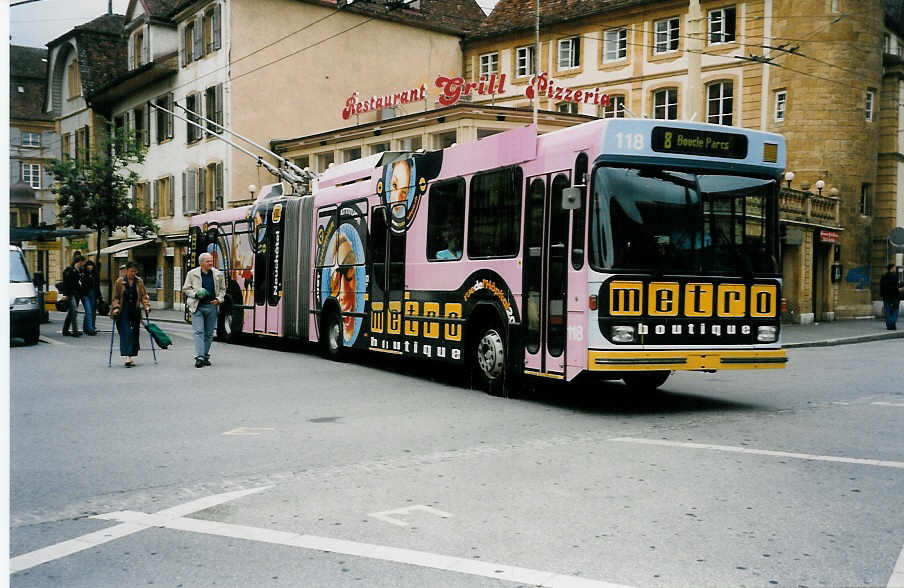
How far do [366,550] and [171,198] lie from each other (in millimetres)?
41762

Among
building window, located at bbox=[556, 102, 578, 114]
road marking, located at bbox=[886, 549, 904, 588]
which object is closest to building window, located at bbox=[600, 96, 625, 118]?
building window, located at bbox=[556, 102, 578, 114]

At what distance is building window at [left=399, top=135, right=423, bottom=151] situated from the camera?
33406mm

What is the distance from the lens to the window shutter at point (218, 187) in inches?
1550

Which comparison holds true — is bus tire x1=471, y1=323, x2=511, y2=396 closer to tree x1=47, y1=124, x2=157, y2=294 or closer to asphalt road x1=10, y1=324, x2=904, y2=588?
asphalt road x1=10, y1=324, x2=904, y2=588

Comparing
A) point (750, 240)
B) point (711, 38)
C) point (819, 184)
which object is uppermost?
point (711, 38)

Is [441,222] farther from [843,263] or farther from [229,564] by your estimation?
[843,263]

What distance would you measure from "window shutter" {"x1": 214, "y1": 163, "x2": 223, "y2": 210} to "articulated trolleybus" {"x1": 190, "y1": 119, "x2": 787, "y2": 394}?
2730cm

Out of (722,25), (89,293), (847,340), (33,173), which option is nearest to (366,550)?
(89,293)

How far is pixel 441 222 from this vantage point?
41.7 feet

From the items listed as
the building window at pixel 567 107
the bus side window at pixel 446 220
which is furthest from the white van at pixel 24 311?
the building window at pixel 567 107

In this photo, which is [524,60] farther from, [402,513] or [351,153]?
[402,513]

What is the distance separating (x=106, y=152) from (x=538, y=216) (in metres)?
28.8

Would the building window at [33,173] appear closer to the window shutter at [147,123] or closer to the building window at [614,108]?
the window shutter at [147,123]

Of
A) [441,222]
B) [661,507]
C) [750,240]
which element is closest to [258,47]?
[441,222]
